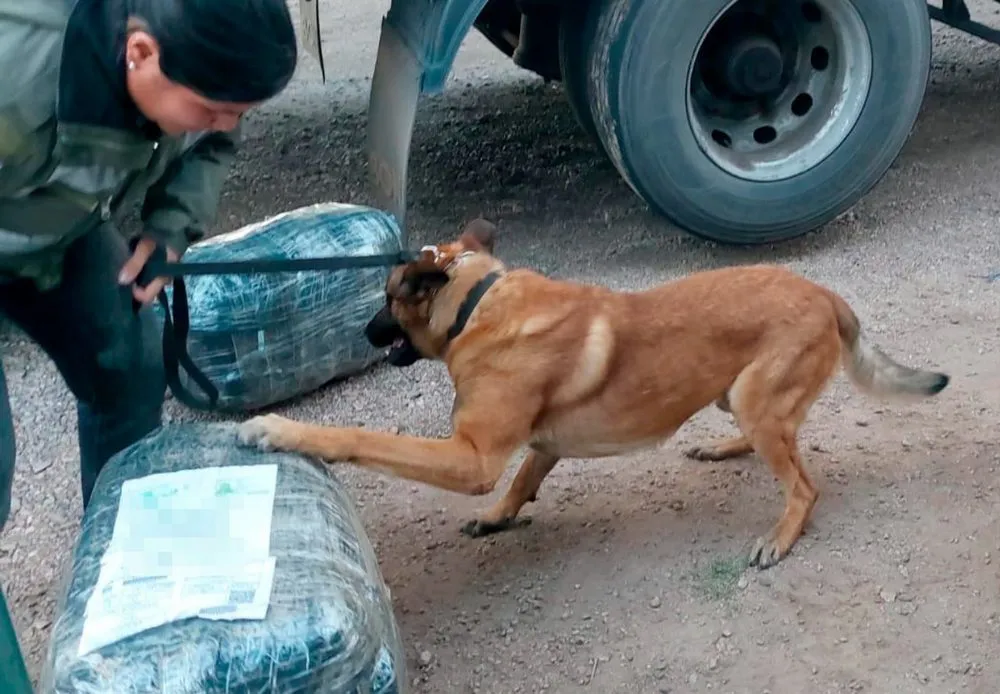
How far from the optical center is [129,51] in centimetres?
204

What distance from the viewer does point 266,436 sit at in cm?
273

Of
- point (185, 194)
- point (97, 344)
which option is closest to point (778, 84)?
point (185, 194)

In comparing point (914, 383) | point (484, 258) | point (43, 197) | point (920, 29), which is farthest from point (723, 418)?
point (43, 197)

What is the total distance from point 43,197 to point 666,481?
223 cm

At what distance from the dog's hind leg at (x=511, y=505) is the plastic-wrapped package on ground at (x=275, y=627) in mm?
919

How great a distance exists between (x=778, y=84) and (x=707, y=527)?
2.45m

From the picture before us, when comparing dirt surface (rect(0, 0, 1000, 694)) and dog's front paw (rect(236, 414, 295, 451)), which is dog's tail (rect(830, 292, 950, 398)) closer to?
dirt surface (rect(0, 0, 1000, 694))

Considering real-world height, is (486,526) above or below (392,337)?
below

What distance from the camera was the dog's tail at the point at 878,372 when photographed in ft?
11.2

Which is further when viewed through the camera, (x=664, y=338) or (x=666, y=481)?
(x=666, y=481)

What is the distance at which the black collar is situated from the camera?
3.09m

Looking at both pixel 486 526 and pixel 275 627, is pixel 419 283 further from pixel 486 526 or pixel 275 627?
pixel 275 627

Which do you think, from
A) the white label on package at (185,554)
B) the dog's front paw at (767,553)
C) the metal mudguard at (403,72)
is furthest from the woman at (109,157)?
the dog's front paw at (767,553)

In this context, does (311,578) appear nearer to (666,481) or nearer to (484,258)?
(484,258)
